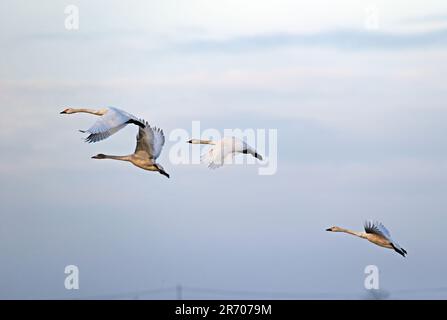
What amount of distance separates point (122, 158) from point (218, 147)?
196 cm

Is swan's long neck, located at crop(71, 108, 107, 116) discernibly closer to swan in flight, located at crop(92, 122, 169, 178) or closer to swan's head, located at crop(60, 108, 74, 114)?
swan's head, located at crop(60, 108, 74, 114)

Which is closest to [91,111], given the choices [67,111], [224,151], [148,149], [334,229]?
[67,111]

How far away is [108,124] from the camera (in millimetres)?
20594

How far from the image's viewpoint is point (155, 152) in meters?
22.2

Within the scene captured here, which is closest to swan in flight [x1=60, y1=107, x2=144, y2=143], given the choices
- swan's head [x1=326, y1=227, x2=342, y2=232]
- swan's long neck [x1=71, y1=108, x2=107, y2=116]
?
swan's long neck [x1=71, y1=108, x2=107, y2=116]

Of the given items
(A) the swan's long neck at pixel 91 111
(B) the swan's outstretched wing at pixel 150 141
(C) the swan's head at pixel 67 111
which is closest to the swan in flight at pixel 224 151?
(B) the swan's outstretched wing at pixel 150 141

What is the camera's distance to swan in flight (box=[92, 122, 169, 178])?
22.1m

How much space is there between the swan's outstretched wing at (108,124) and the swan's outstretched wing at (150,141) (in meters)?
1.05

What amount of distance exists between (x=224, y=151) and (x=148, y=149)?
1565mm

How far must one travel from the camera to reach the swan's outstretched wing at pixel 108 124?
67.3 ft

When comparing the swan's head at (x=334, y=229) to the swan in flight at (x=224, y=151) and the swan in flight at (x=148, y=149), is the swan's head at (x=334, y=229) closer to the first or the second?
the swan in flight at (x=224, y=151)
